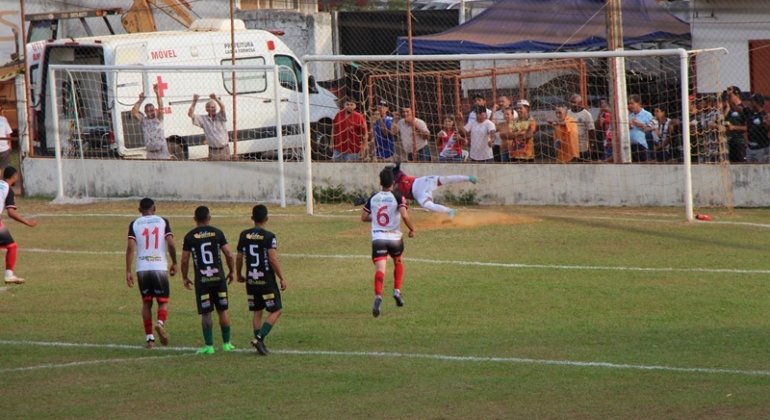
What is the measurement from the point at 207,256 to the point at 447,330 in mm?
2755

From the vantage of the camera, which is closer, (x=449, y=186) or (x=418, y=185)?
(x=418, y=185)

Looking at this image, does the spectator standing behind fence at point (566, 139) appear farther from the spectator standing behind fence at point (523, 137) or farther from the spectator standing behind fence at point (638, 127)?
the spectator standing behind fence at point (638, 127)

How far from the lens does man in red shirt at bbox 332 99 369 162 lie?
21781 mm

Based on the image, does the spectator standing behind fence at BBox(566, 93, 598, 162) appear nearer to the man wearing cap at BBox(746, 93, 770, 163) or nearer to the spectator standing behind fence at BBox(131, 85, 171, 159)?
the man wearing cap at BBox(746, 93, 770, 163)

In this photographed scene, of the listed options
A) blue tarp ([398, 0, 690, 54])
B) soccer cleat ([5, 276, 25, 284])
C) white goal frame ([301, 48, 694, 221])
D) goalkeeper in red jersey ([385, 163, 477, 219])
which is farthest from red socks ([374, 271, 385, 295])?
blue tarp ([398, 0, 690, 54])

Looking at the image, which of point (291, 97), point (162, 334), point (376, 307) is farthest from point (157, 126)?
point (162, 334)

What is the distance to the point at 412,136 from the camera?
21.3m

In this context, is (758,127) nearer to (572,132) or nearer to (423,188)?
(572,132)

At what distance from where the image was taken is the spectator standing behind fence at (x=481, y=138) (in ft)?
67.9

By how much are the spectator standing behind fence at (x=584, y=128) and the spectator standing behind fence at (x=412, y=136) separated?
114 inches

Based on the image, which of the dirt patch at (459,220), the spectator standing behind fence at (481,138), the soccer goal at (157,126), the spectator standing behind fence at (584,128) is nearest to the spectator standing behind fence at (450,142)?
the spectator standing behind fence at (481,138)

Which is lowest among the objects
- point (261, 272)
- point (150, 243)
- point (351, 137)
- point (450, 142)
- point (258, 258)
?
point (261, 272)

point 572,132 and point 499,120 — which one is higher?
point 499,120

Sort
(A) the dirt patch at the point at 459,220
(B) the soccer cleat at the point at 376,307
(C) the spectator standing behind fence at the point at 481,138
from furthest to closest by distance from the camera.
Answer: (C) the spectator standing behind fence at the point at 481,138 → (A) the dirt patch at the point at 459,220 → (B) the soccer cleat at the point at 376,307
